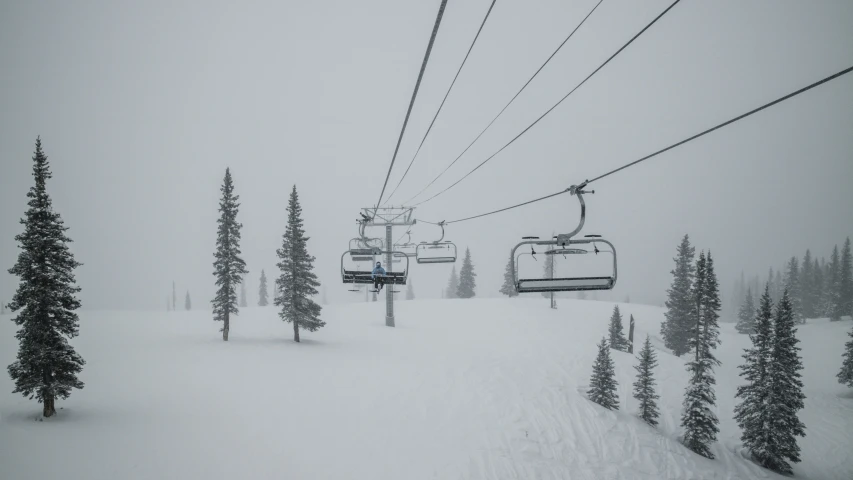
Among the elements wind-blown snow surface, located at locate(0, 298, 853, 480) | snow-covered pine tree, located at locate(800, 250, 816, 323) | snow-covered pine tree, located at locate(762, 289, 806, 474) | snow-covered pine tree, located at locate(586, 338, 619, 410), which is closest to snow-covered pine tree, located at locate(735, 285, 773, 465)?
snow-covered pine tree, located at locate(762, 289, 806, 474)

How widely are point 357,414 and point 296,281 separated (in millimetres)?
13762

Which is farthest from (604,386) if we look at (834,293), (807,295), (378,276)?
(807,295)

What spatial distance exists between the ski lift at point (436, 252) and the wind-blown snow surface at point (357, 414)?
811 centimetres

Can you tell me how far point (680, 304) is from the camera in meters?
40.2

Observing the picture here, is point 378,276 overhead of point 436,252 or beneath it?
beneath

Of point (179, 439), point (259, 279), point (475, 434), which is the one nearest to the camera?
point (179, 439)

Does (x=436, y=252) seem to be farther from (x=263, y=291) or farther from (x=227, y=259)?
(x=263, y=291)

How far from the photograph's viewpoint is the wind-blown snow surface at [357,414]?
1261cm

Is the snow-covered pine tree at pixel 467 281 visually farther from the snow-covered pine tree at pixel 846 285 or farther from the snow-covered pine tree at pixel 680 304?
the snow-covered pine tree at pixel 846 285

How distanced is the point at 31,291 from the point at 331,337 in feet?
66.2

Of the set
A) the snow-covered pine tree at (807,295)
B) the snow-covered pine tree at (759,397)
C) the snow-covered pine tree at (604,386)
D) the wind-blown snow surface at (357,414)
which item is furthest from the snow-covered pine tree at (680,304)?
the snow-covered pine tree at (807,295)

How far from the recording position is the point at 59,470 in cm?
1052

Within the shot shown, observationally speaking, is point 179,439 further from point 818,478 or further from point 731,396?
point 731,396

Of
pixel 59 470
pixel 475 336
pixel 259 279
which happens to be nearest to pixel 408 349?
pixel 475 336
